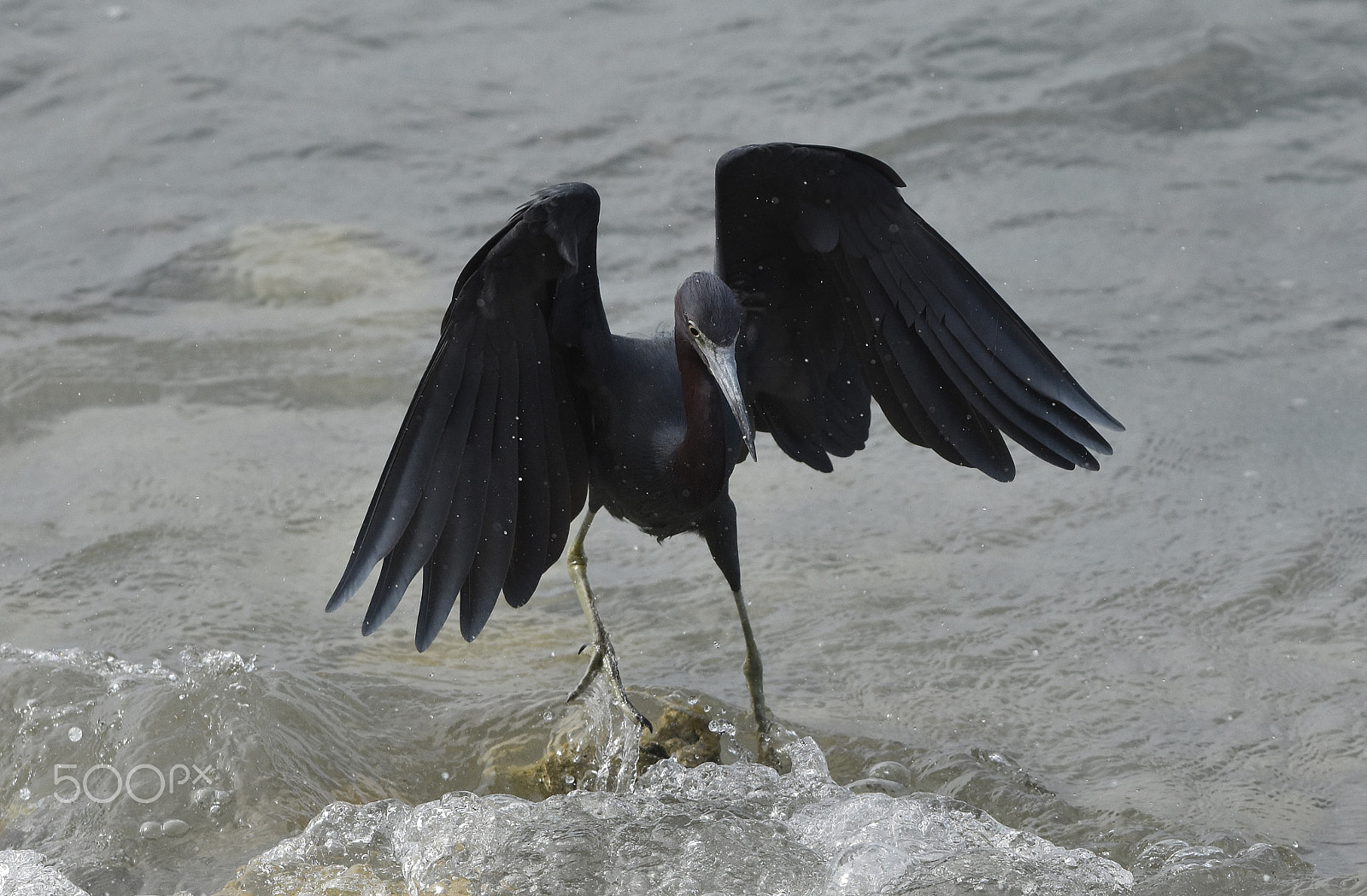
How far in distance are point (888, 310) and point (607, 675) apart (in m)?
1.22

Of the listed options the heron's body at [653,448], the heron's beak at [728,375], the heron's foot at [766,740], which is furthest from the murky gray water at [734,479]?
the heron's beak at [728,375]

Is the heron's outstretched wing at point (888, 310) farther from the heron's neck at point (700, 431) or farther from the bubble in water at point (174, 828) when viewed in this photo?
the bubble in water at point (174, 828)

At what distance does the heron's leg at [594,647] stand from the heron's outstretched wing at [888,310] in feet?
2.44

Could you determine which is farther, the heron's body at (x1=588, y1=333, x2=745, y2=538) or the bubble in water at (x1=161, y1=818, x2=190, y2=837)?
the heron's body at (x1=588, y1=333, x2=745, y2=538)

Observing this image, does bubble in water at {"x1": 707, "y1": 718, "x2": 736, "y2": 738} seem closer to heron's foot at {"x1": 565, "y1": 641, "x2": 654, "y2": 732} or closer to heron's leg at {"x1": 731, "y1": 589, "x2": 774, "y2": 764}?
heron's leg at {"x1": 731, "y1": 589, "x2": 774, "y2": 764}

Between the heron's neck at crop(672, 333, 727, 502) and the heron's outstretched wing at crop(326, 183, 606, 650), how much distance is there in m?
0.27

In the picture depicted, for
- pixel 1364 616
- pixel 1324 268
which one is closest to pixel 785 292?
pixel 1364 616

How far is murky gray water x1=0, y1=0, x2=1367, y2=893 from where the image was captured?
3.71 m

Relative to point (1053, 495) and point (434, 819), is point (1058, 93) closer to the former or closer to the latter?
point (1053, 495)

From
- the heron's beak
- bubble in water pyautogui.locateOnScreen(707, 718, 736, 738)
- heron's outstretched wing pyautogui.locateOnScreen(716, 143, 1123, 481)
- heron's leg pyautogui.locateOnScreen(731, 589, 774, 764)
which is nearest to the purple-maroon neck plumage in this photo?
Result: the heron's beak

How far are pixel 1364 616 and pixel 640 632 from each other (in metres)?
2.13

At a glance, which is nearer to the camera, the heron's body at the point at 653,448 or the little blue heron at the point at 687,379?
the little blue heron at the point at 687,379

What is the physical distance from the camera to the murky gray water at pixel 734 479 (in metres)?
3.71

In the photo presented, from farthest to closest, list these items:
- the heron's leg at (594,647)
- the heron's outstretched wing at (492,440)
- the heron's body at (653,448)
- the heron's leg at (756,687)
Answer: the heron's leg at (756,687)
the heron's leg at (594,647)
the heron's body at (653,448)
the heron's outstretched wing at (492,440)
